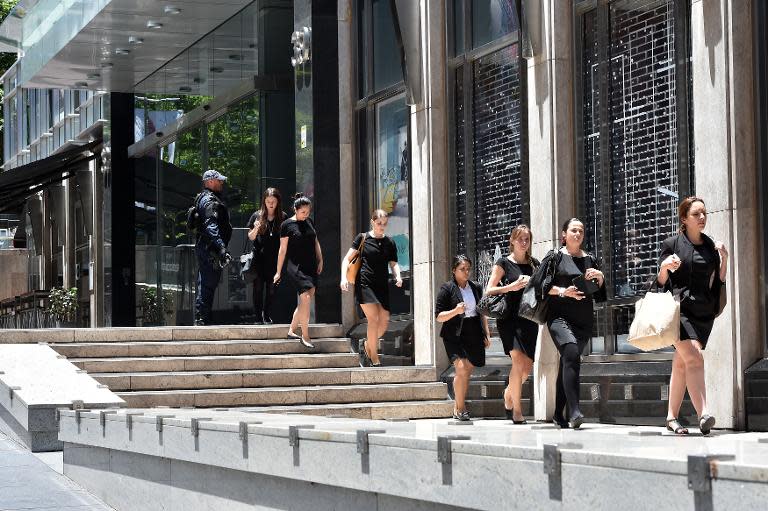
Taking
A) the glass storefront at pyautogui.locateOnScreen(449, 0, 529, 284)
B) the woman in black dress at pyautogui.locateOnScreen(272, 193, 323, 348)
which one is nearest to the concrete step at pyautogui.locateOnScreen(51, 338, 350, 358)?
the woman in black dress at pyautogui.locateOnScreen(272, 193, 323, 348)

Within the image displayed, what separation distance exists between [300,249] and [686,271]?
24.1 feet

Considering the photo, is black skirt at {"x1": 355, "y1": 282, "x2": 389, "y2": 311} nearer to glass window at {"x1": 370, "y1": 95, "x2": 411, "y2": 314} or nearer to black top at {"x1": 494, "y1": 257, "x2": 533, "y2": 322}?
glass window at {"x1": 370, "y1": 95, "x2": 411, "y2": 314}

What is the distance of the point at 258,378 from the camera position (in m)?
15.5

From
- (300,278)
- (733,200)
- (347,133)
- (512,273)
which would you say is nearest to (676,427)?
(733,200)

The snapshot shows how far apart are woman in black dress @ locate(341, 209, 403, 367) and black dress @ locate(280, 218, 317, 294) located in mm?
1109

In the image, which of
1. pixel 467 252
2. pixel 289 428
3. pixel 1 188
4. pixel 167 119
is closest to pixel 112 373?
pixel 467 252

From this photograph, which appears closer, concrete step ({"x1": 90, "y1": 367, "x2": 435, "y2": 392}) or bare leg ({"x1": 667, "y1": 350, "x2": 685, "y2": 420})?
bare leg ({"x1": 667, "y1": 350, "x2": 685, "y2": 420})

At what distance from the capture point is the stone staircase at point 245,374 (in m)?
14.8

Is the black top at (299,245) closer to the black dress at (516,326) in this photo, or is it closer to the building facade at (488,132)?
the building facade at (488,132)

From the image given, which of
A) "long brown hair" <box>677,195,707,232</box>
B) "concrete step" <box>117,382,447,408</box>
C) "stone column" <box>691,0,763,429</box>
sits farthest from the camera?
"concrete step" <box>117,382,447,408</box>

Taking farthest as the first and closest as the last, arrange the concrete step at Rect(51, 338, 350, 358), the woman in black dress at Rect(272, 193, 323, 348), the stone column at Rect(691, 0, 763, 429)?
1. the woman in black dress at Rect(272, 193, 323, 348)
2. the concrete step at Rect(51, 338, 350, 358)
3. the stone column at Rect(691, 0, 763, 429)

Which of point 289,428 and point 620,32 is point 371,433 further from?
point 620,32

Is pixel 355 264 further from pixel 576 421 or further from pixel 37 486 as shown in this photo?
pixel 37 486

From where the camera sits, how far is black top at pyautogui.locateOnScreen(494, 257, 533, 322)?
12539 mm
